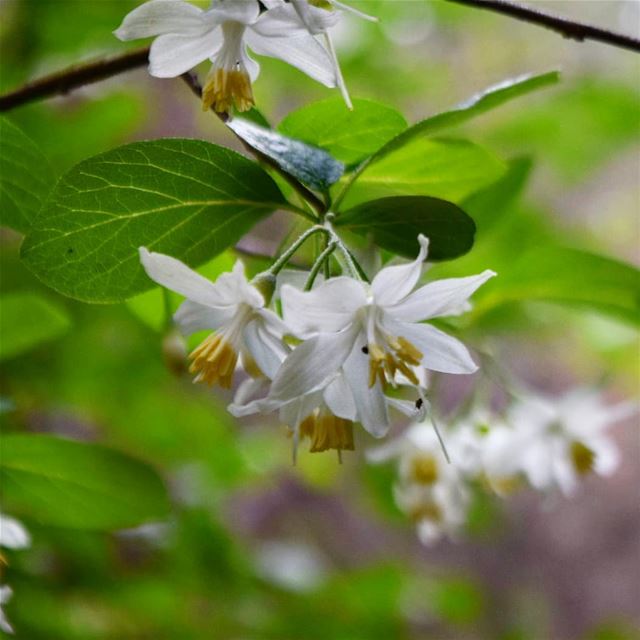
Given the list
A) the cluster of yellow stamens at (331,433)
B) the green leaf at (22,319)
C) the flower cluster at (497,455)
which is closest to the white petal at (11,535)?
the green leaf at (22,319)

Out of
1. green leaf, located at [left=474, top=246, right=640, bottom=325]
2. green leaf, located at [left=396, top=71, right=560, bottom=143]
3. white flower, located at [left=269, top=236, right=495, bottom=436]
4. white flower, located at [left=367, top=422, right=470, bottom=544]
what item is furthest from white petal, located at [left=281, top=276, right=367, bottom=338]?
white flower, located at [left=367, top=422, right=470, bottom=544]

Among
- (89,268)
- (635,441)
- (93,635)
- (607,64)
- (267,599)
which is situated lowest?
(635,441)

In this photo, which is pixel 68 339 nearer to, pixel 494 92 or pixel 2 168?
pixel 2 168

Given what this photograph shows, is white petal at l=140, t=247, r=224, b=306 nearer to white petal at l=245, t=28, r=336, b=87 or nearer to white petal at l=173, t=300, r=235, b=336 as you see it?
white petal at l=173, t=300, r=235, b=336

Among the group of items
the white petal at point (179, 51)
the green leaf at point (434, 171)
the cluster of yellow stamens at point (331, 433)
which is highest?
the white petal at point (179, 51)

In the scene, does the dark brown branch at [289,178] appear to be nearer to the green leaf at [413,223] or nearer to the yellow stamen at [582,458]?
the green leaf at [413,223]

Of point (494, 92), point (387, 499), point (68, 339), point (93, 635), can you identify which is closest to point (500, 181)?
point (494, 92)
